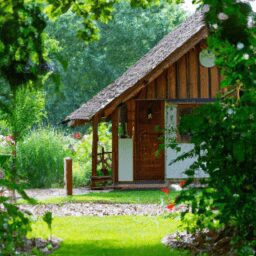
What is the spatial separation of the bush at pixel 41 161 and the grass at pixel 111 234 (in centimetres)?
810

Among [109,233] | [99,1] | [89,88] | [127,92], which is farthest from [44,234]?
[89,88]

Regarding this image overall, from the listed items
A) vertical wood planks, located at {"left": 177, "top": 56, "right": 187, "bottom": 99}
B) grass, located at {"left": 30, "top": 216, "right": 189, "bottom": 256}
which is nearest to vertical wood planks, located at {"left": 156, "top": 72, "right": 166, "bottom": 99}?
vertical wood planks, located at {"left": 177, "top": 56, "right": 187, "bottom": 99}

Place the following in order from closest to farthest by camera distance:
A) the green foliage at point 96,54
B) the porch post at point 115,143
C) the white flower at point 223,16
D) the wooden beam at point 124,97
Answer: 1. the white flower at point 223,16
2. the wooden beam at point 124,97
3. the porch post at point 115,143
4. the green foliage at point 96,54

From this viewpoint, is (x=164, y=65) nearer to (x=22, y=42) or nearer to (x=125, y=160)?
(x=125, y=160)

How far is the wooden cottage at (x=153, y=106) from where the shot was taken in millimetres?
17719

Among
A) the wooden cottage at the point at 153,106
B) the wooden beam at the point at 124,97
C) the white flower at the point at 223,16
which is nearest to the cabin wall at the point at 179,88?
the wooden cottage at the point at 153,106

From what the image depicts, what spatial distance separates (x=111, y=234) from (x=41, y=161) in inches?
414

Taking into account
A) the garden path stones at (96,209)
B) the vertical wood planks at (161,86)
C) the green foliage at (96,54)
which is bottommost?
the garden path stones at (96,209)

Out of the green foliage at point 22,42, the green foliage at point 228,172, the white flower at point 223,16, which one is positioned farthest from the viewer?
the green foliage at point 228,172

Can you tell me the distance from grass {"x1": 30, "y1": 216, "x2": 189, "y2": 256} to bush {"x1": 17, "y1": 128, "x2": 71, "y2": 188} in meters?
8.10

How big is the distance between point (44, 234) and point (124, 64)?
35569mm

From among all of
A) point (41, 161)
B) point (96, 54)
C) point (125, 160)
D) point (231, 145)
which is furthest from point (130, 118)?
point (96, 54)

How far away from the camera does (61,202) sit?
14.9m

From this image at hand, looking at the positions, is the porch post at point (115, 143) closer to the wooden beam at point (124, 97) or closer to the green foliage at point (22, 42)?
the wooden beam at point (124, 97)
